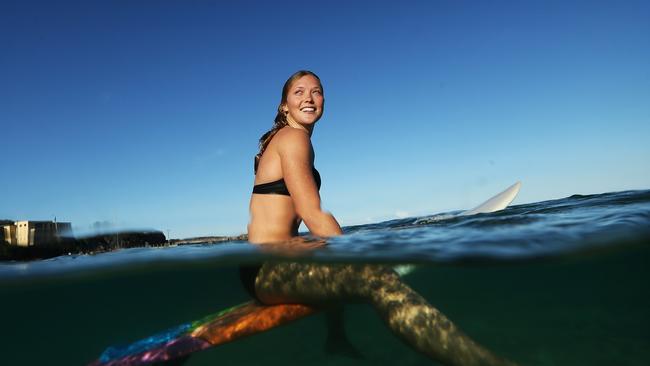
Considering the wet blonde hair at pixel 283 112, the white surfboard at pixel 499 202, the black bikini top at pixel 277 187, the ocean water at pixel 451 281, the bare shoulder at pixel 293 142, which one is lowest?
the ocean water at pixel 451 281

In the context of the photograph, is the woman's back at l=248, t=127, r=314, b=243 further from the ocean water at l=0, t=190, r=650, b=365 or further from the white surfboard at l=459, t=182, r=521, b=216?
the white surfboard at l=459, t=182, r=521, b=216

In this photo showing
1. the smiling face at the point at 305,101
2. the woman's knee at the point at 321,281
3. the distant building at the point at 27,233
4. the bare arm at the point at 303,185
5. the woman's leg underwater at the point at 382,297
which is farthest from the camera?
the distant building at the point at 27,233

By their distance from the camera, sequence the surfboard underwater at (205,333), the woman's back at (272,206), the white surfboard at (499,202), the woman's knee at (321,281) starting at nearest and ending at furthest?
the woman's knee at (321,281)
the woman's back at (272,206)
the surfboard underwater at (205,333)
the white surfboard at (499,202)

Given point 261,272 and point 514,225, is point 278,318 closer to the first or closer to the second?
point 261,272

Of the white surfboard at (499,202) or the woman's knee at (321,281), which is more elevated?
the white surfboard at (499,202)

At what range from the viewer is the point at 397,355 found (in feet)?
35.7

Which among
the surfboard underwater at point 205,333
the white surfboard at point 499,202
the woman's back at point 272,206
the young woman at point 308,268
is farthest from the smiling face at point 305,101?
the white surfboard at point 499,202

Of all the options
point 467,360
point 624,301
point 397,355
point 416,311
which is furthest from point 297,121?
point 624,301

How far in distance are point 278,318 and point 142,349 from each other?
6.10ft

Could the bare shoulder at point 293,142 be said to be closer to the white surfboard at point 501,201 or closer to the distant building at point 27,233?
the white surfboard at point 501,201

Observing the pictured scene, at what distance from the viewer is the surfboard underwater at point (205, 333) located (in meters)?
4.55

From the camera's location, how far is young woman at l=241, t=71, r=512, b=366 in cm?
321

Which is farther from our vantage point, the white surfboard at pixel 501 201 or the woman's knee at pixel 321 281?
the white surfboard at pixel 501 201

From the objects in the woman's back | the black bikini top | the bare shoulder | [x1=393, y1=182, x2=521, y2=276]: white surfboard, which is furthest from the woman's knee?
[x1=393, y1=182, x2=521, y2=276]: white surfboard
